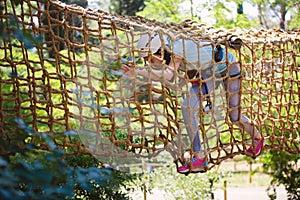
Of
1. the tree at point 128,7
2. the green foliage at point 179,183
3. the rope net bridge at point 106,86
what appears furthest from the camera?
the tree at point 128,7

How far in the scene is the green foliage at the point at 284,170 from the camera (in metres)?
4.58

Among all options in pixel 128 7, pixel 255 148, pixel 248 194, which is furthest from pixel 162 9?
pixel 128 7

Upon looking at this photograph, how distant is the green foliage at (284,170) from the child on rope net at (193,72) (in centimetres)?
222

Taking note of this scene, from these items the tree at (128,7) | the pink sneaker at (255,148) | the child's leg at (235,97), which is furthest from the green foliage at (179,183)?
the tree at (128,7)

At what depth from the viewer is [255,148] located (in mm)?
2557

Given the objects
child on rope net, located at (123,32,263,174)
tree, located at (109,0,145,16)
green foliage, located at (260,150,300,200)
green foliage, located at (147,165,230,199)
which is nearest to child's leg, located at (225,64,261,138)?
child on rope net, located at (123,32,263,174)

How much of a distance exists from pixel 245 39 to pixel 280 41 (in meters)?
0.29

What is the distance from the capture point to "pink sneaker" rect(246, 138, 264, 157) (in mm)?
2549

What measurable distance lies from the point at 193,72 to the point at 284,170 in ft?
8.77

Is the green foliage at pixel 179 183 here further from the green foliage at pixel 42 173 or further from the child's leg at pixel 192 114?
the green foliage at pixel 42 173

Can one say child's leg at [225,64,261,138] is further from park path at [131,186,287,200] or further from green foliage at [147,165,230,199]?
park path at [131,186,287,200]

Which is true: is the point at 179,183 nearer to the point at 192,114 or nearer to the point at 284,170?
the point at 284,170

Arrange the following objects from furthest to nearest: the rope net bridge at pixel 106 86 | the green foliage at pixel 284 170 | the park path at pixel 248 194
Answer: the park path at pixel 248 194, the green foliage at pixel 284 170, the rope net bridge at pixel 106 86

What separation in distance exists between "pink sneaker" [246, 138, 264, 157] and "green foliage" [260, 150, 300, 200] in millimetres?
2064
